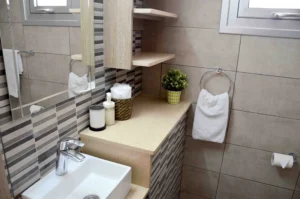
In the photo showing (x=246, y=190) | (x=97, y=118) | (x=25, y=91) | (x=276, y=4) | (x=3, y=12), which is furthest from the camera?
(x=246, y=190)

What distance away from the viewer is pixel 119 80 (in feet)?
5.09

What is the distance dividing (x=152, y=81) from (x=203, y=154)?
0.70m

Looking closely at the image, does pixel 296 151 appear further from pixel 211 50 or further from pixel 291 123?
pixel 211 50

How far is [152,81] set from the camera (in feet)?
6.04

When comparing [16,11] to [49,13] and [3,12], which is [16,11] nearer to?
[3,12]

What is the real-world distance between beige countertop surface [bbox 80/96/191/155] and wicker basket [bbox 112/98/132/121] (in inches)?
1.2

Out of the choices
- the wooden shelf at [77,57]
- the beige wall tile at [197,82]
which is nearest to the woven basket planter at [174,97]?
the beige wall tile at [197,82]

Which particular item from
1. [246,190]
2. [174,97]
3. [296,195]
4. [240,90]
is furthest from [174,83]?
[296,195]

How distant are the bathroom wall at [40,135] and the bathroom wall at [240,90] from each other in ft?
1.97

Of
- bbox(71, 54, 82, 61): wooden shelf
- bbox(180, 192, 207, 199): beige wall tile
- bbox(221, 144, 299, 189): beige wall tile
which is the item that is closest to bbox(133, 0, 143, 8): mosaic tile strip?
bbox(71, 54, 82, 61): wooden shelf

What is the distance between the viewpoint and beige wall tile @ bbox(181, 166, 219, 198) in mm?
1896

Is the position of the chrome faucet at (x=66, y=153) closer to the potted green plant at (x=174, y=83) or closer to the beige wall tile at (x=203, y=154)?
the potted green plant at (x=174, y=83)

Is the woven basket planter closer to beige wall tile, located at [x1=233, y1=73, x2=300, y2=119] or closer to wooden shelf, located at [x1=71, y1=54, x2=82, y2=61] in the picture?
beige wall tile, located at [x1=233, y1=73, x2=300, y2=119]

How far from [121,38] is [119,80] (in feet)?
1.15
